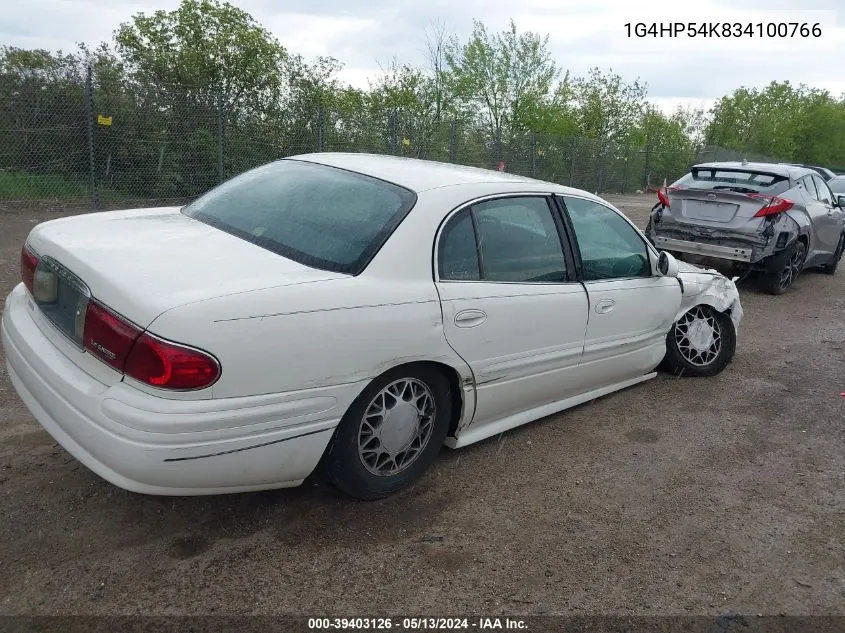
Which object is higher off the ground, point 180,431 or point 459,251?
point 459,251

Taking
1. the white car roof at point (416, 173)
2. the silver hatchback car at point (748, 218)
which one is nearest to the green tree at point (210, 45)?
the silver hatchback car at point (748, 218)

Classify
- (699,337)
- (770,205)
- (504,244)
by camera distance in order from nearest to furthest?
1. (504,244)
2. (699,337)
3. (770,205)

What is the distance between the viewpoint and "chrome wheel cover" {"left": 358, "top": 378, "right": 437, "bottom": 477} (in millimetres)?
3023

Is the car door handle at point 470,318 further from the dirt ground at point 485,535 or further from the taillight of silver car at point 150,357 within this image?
A: the taillight of silver car at point 150,357

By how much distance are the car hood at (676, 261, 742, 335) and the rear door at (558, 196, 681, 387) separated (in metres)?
0.32

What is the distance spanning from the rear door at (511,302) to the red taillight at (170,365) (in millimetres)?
1111

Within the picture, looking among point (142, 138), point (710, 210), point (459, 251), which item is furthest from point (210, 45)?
point (459, 251)

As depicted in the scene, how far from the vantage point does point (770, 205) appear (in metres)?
8.06

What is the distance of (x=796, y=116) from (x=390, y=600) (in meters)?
50.9

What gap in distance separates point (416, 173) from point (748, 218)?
19.5 feet

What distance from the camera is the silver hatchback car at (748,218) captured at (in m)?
8.09

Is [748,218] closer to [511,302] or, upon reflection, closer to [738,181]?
[738,181]

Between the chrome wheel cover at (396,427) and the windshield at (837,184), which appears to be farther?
the windshield at (837,184)

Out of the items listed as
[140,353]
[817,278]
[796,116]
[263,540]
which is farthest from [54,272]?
[796,116]
